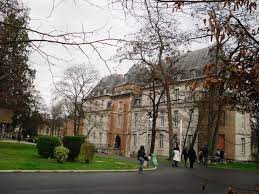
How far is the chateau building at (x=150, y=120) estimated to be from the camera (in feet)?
166

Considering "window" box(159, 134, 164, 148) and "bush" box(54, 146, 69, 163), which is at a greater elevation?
"window" box(159, 134, 164, 148)

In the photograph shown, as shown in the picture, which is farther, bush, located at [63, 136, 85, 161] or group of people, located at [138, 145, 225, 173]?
bush, located at [63, 136, 85, 161]

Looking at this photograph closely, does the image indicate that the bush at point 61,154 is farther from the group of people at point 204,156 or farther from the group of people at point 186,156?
the group of people at point 204,156

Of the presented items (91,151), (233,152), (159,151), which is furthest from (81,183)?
(159,151)

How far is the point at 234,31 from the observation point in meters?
4.17

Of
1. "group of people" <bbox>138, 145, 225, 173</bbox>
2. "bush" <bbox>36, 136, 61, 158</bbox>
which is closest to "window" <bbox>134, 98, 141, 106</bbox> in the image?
"group of people" <bbox>138, 145, 225, 173</bbox>

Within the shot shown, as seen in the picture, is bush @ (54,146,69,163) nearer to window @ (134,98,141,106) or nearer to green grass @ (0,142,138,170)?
green grass @ (0,142,138,170)

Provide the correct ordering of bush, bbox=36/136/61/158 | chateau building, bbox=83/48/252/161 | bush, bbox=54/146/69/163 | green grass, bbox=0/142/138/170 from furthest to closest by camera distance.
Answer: chateau building, bbox=83/48/252/161 → bush, bbox=36/136/61/158 → bush, bbox=54/146/69/163 → green grass, bbox=0/142/138/170

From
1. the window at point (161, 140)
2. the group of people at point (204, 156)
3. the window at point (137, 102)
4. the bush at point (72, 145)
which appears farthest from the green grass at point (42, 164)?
the window at point (137, 102)

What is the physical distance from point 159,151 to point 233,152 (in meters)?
12.5

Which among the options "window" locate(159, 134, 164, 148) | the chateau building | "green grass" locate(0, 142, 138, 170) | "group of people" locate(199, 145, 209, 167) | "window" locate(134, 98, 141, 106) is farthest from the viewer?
"window" locate(134, 98, 141, 106)

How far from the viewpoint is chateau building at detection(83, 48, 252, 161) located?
5066 centimetres

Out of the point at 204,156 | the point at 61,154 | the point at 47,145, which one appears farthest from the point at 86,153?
the point at 204,156

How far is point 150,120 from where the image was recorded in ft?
169
